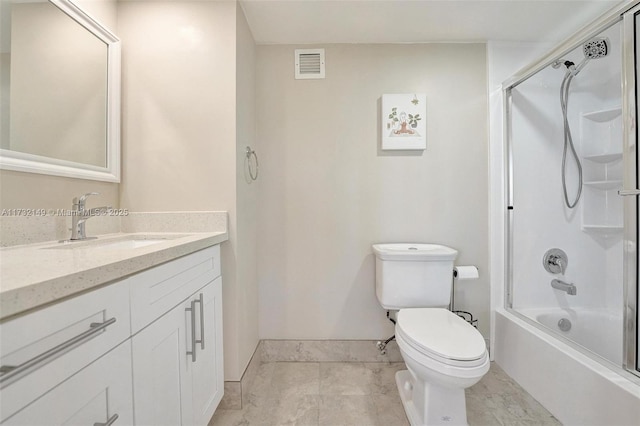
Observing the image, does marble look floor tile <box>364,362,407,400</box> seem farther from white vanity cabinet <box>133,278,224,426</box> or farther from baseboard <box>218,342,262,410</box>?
white vanity cabinet <box>133,278,224,426</box>

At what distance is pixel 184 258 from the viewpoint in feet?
3.44

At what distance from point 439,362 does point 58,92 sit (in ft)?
6.58

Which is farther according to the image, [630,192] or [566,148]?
[566,148]

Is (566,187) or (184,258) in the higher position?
(566,187)

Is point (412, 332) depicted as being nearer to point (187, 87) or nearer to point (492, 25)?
point (187, 87)

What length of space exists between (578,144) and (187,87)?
2.48 metres

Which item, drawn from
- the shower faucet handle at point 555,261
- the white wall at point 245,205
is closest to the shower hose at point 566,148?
the shower faucet handle at point 555,261

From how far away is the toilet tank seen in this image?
165 cm

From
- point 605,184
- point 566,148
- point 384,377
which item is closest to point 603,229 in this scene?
point 605,184

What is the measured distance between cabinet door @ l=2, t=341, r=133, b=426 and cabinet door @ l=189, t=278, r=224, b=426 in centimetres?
38

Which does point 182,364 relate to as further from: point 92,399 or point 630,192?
point 630,192

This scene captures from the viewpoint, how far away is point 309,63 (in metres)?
1.92

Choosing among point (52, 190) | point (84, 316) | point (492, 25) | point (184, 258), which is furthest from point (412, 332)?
point (492, 25)

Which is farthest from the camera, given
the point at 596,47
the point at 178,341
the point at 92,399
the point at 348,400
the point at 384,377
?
the point at 384,377
